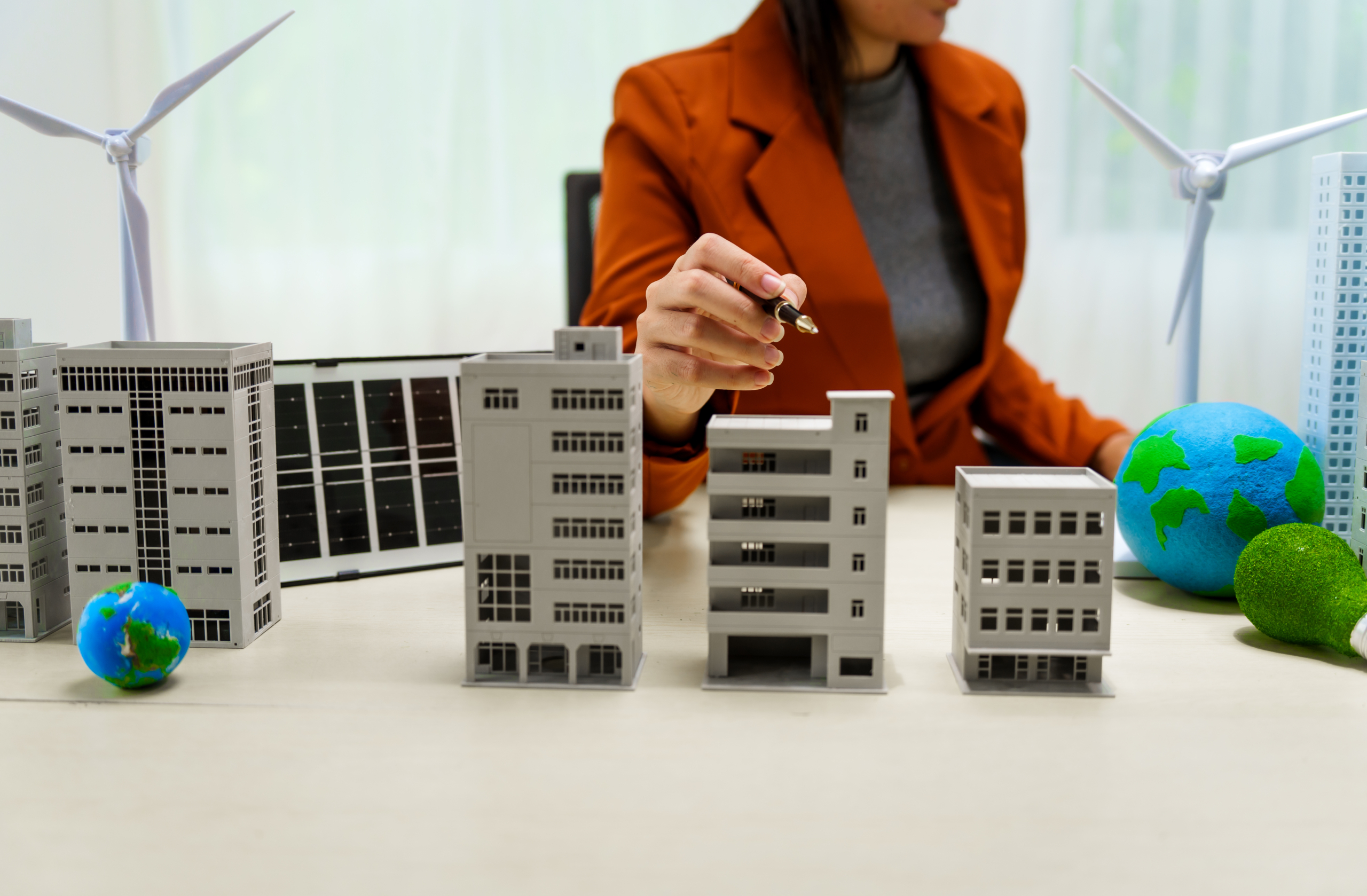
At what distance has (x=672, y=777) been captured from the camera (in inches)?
47.3

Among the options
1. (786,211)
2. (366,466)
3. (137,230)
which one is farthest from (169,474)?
(786,211)

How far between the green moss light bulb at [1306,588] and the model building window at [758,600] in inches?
28.5

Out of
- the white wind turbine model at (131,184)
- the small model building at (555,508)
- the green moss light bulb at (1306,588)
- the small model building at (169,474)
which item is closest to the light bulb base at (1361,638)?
the green moss light bulb at (1306,588)

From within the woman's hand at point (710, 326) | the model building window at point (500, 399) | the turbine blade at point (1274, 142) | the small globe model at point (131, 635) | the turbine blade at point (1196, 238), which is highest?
the turbine blade at point (1274, 142)

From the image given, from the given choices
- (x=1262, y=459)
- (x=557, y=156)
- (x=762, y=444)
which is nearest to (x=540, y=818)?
(x=762, y=444)

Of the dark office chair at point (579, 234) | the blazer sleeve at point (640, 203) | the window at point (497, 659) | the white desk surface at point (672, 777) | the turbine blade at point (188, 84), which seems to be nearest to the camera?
the white desk surface at point (672, 777)

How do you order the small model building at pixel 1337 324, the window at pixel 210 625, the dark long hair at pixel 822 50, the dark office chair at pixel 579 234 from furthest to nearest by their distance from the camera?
1. the dark office chair at pixel 579 234
2. the dark long hair at pixel 822 50
3. the small model building at pixel 1337 324
4. the window at pixel 210 625

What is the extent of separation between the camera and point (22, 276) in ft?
11.6

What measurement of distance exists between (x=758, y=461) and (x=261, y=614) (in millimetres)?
828

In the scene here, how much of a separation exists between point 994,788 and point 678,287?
0.83 m

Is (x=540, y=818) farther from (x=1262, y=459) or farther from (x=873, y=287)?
(x=873, y=287)

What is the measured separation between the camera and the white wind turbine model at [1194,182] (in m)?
1.94

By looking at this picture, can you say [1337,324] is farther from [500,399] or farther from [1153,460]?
[500,399]

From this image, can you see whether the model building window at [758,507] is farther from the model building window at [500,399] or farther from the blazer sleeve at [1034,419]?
the blazer sleeve at [1034,419]
